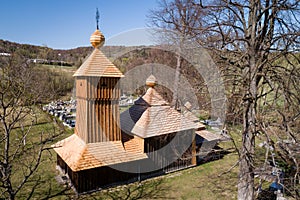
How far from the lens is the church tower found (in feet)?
29.1

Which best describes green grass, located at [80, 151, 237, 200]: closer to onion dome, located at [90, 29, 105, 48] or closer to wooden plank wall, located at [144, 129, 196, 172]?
wooden plank wall, located at [144, 129, 196, 172]

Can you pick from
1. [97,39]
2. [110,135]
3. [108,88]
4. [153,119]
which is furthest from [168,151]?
[97,39]

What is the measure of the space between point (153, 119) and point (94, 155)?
290cm

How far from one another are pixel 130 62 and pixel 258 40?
1717cm

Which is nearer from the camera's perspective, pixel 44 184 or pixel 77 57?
pixel 44 184

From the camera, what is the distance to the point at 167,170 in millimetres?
10750

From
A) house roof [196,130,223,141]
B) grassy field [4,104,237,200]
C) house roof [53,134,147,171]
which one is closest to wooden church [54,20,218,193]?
house roof [53,134,147,171]

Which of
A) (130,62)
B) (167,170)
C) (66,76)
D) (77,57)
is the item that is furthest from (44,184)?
(77,57)

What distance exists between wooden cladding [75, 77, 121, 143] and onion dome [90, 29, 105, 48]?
4.82 feet

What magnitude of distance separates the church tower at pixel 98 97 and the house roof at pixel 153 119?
40.2 inches

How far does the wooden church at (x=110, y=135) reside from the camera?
876 centimetres

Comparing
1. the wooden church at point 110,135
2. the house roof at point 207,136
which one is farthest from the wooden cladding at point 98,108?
the house roof at point 207,136

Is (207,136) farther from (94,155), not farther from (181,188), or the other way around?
(94,155)

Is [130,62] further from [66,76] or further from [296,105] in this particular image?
[296,105]
